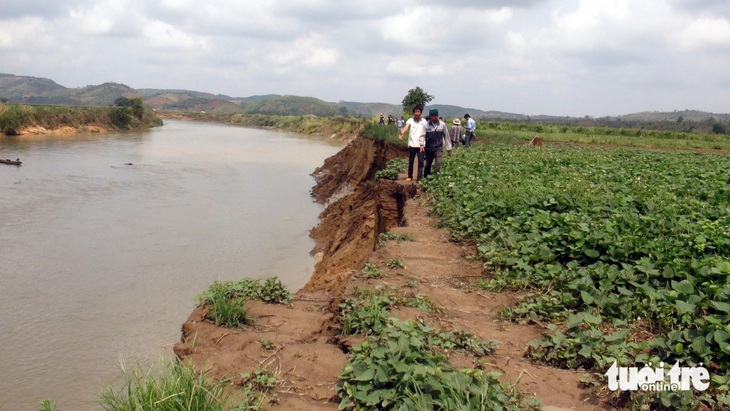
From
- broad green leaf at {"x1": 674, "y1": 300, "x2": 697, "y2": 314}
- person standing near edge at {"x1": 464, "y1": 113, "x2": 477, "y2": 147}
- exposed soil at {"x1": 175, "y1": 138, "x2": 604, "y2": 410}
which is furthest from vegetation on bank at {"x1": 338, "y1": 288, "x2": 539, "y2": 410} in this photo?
person standing near edge at {"x1": 464, "y1": 113, "x2": 477, "y2": 147}

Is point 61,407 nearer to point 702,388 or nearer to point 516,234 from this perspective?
point 516,234

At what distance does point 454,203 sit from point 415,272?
292 cm

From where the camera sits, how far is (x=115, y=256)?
A: 1288cm

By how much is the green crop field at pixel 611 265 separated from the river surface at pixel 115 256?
3741 mm

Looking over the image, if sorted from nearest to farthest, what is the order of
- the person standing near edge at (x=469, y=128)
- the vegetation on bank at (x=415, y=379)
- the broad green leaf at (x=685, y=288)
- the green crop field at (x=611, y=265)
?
the vegetation on bank at (x=415, y=379) → the green crop field at (x=611, y=265) → the broad green leaf at (x=685, y=288) → the person standing near edge at (x=469, y=128)

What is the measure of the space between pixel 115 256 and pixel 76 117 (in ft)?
173

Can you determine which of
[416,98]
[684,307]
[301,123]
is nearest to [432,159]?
[684,307]

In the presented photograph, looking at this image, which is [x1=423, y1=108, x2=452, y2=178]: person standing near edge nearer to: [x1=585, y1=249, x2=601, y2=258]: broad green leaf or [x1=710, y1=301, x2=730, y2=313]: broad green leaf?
[x1=585, y1=249, x2=601, y2=258]: broad green leaf

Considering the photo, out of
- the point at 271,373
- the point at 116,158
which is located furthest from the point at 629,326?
the point at 116,158

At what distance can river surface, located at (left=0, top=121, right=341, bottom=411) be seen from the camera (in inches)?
296

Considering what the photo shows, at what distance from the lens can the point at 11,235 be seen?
14.8 meters

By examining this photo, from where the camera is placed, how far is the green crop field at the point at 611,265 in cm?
377

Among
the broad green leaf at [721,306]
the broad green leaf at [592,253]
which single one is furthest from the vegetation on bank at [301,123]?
the broad green leaf at [721,306]

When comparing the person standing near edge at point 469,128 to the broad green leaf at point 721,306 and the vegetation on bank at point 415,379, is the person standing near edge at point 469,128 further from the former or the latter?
the vegetation on bank at point 415,379
